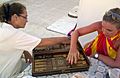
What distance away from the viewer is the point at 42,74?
50.5 inches

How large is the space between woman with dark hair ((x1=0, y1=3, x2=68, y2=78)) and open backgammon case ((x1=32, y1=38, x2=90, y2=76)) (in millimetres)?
97

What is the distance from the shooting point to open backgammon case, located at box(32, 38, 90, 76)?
4.26 ft

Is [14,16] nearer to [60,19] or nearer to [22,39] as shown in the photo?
[22,39]

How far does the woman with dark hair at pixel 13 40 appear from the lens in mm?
1470

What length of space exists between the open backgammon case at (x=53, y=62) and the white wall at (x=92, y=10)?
774mm

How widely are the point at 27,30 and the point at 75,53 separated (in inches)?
74.7

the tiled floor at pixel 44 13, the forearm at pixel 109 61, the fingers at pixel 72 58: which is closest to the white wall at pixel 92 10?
the forearm at pixel 109 61

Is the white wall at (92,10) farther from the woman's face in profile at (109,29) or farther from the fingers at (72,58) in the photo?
the fingers at (72,58)

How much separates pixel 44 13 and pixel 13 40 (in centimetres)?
231

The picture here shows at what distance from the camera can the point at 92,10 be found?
2207 millimetres

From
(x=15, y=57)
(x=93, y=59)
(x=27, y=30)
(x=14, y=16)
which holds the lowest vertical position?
(x=27, y=30)

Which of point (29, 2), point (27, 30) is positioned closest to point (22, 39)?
point (27, 30)

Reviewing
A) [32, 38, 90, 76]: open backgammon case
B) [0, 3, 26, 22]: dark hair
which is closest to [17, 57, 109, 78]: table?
[32, 38, 90, 76]: open backgammon case

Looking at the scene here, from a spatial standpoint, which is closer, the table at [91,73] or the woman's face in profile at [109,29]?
the table at [91,73]
